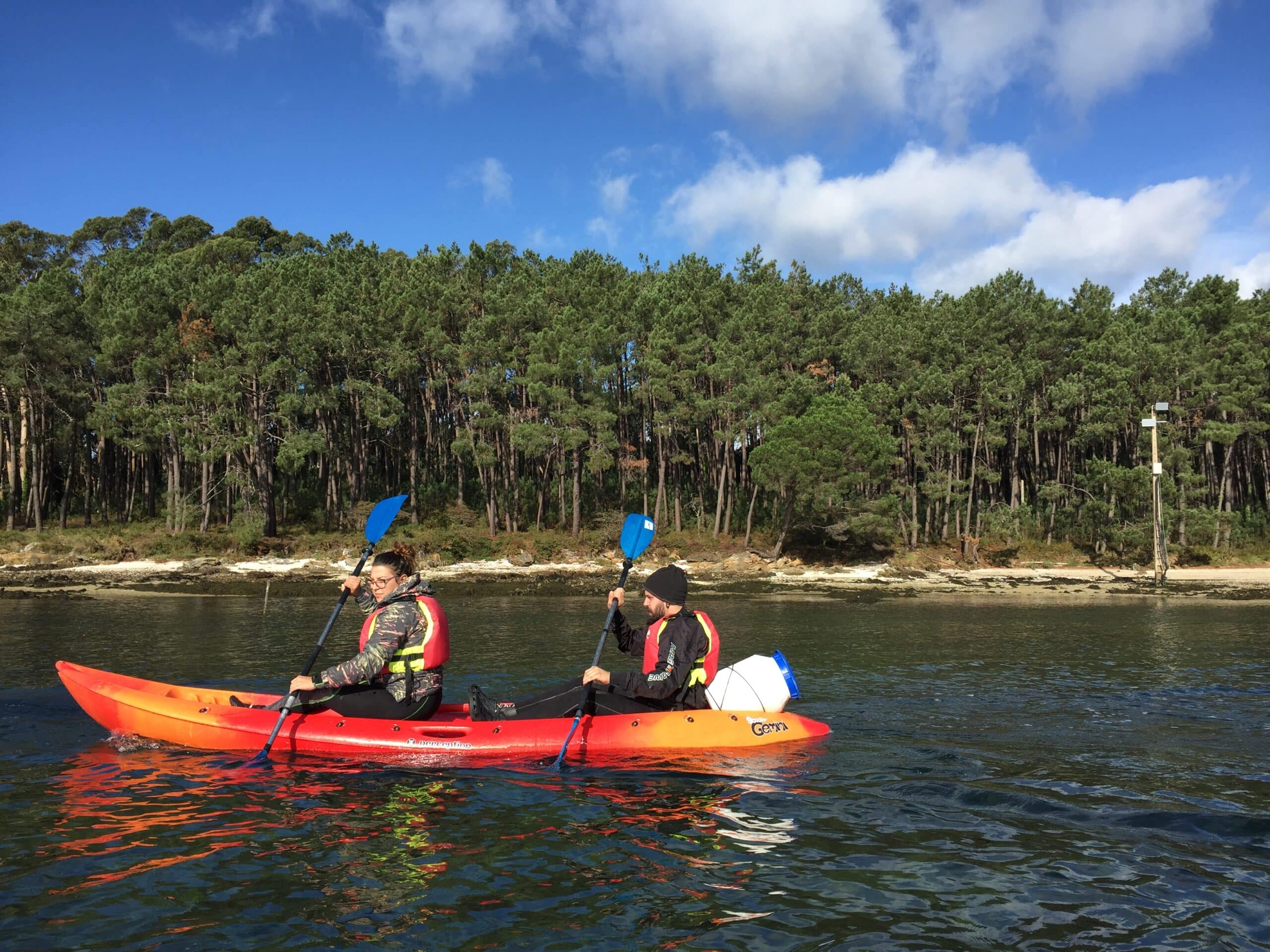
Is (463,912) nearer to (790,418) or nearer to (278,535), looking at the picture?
(790,418)

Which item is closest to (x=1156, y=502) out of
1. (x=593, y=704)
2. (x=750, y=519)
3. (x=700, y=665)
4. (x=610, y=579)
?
(x=750, y=519)

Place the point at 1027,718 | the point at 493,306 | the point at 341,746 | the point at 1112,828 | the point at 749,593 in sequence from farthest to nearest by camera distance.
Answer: the point at 493,306, the point at 749,593, the point at 1027,718, the point at 341,746, the point at 1112,828

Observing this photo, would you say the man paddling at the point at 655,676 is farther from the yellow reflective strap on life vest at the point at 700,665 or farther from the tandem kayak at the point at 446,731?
the tandem kayak at the point at 446,731

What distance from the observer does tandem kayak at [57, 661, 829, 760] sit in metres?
7.77

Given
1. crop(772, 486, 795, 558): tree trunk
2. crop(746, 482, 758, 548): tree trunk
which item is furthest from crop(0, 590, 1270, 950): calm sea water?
crop(746, 482, 758, 548): tree trunk

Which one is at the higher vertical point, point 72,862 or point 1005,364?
point 1005,364

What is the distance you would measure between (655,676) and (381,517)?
4.49 metres

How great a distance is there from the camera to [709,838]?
5902 mm

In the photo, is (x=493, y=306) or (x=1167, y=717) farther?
(x=493, y=306)

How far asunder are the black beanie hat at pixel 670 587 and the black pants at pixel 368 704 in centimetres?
221

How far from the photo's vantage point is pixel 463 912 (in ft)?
15.4

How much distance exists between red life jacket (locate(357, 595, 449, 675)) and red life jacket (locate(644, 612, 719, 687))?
1.86 meters

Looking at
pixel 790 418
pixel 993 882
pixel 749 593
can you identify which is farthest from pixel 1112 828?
pixel 790 418

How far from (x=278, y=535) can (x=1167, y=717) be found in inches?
1313
